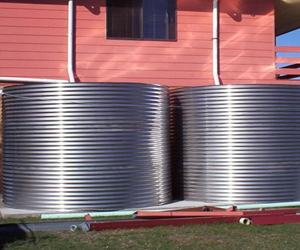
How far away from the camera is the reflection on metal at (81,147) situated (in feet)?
32.8

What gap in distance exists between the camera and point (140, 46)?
13.5m

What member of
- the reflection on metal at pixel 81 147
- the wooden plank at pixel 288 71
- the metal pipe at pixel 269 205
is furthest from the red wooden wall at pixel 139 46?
the metal pipe at pixel 269 205

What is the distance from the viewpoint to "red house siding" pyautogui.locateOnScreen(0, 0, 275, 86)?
42.3ft

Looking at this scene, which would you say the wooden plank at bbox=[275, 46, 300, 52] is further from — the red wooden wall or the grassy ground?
the grassy ground

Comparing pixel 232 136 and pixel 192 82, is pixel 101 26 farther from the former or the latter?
pixel 232 136

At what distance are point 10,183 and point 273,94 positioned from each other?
18.1 ft

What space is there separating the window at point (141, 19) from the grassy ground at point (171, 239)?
6249mm

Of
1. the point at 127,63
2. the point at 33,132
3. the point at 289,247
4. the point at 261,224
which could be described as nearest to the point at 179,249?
the point at 289,247

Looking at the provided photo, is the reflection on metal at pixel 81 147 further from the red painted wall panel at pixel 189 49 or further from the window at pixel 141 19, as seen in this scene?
the window at pixel 141 19

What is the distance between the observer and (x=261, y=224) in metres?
8.89

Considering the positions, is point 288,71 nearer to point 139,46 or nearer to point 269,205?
point 139,46

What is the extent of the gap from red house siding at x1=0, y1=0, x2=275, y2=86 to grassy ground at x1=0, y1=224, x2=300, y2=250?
565 cm

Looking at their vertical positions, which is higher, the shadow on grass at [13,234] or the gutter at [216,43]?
the gutter at [216,43]

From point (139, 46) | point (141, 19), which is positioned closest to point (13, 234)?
point (139, 46)
